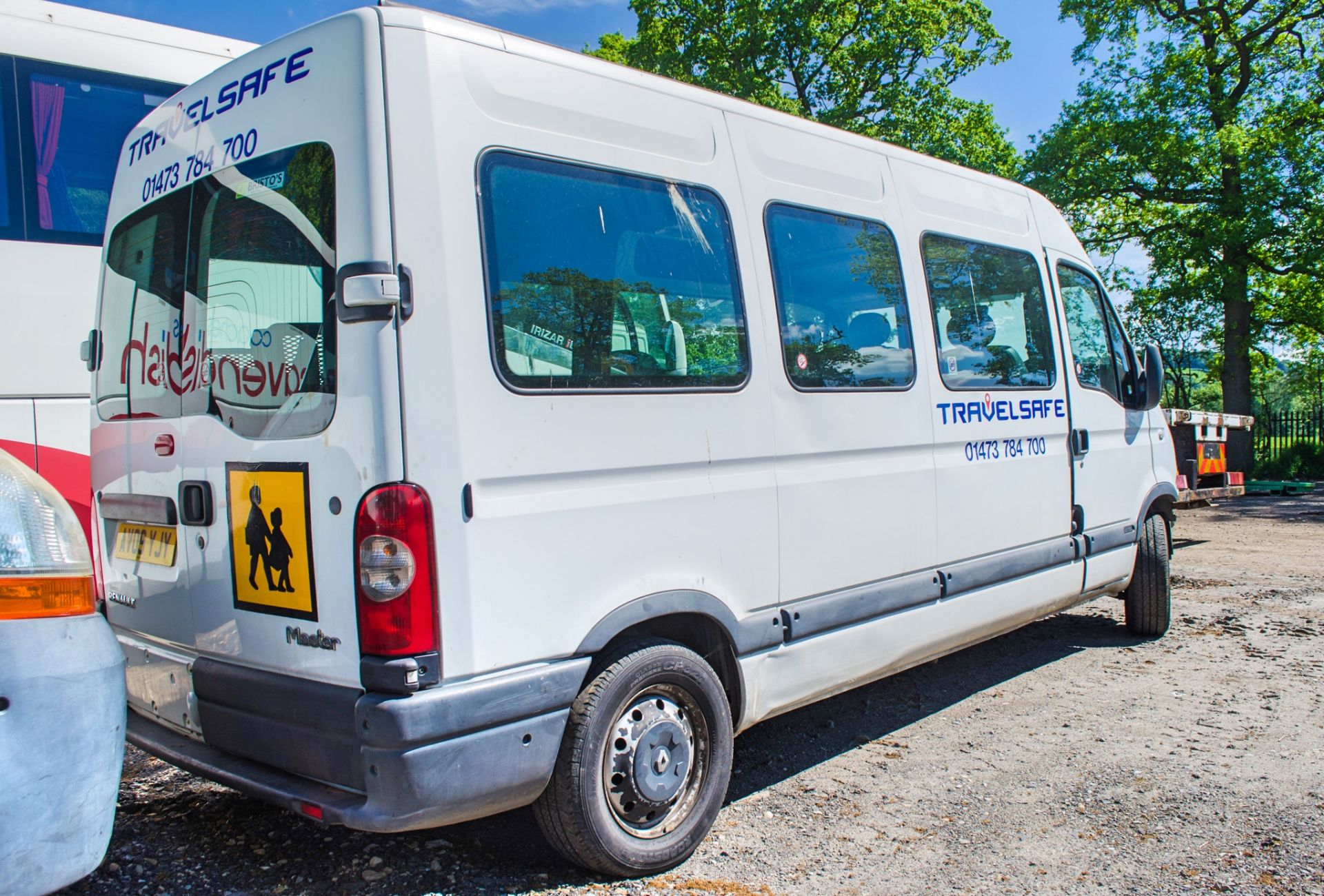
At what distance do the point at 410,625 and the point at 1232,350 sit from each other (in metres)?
20.9

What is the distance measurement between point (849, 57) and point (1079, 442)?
17336mm

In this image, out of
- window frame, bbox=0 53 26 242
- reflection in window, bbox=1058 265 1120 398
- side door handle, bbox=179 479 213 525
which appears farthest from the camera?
window frame, bbox=0 53 26 242

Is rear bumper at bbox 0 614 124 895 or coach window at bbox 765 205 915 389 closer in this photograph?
rear bumper at bbox 0 614 124 895

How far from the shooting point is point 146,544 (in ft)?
10.9

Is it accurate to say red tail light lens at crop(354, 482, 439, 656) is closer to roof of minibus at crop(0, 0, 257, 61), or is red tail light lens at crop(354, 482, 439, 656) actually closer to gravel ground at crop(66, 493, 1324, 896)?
gravel ground at crop(66, 493, 1324, 896)

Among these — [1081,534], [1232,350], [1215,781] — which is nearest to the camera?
[1215,781]

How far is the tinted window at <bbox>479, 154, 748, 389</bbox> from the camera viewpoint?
9.23 ft

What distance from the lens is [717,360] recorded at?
132 inches

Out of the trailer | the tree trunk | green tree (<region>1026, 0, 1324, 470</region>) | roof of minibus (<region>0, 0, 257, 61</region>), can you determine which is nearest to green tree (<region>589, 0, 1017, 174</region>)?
green tree (<region>1026, 0, 1324, 470</region>)

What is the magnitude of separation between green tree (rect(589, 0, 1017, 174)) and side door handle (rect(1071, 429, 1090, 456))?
15970 millimetres

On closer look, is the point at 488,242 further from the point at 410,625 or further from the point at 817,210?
the point at 817,210

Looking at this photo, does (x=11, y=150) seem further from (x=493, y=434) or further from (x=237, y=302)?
(x=493, y=434)

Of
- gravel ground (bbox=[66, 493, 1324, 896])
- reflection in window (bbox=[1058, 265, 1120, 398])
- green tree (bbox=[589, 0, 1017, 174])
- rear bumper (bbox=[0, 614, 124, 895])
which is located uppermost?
green tree (bbox=[589, 0, 1017, 174])

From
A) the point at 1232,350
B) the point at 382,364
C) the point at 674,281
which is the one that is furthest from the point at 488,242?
the point at 1232,350
